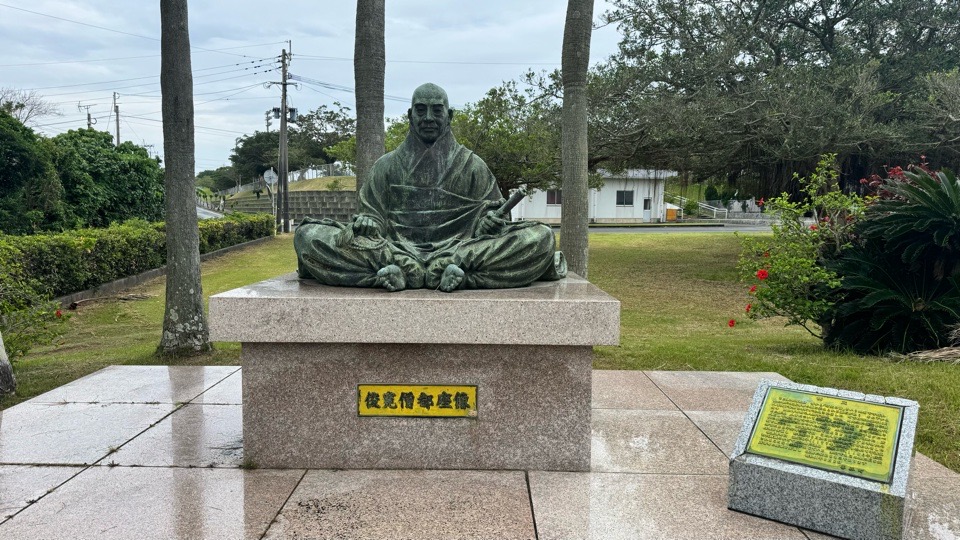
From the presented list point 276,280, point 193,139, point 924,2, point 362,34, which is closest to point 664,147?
point 924,2

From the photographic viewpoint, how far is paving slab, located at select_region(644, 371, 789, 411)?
16.3ft

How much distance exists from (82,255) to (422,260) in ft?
32.2

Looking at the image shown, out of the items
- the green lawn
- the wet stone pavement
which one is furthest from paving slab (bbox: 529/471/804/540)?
the green lawn

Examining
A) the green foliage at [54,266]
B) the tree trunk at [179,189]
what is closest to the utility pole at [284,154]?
the green foliage at [54,266]

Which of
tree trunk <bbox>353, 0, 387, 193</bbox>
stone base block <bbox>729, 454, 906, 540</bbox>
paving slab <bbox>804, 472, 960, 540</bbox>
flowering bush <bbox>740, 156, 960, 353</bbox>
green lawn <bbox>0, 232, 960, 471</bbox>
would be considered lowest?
green lawn <bbox>0, 232, 960, 471</bbox>

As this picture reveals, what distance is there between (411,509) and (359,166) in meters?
4.57

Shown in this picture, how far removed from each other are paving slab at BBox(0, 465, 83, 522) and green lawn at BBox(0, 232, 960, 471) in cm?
182

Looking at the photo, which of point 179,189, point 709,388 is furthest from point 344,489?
point 179,189

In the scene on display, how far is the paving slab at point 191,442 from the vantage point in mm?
3711

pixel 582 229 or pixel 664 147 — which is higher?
pixel 664 147

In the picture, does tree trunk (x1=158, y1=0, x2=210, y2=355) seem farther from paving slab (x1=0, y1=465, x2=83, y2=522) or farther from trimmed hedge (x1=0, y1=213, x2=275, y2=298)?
paving slab (x1=0, y1=465, x2=83, y2=522)

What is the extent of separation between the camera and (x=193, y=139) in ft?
22.4

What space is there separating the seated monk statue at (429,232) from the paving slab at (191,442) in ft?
3.59

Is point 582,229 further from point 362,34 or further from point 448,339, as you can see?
point 448,339
